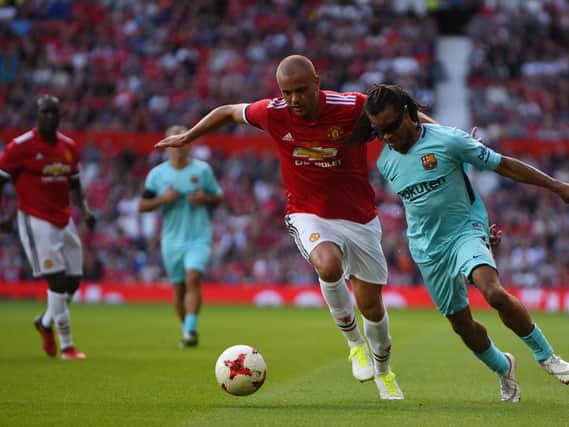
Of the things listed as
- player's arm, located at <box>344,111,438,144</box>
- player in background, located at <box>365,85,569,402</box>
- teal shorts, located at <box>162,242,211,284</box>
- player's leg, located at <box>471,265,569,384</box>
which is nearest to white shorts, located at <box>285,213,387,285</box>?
player in background, located at <box>365,85,569,402</box>

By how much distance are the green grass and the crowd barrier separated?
235 inches

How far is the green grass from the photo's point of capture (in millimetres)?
7117

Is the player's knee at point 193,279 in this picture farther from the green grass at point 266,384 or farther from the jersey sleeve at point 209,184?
the jersey sleeve at point 209,184

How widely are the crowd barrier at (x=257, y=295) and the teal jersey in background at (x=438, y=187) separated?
1504 cm

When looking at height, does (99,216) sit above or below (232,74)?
below

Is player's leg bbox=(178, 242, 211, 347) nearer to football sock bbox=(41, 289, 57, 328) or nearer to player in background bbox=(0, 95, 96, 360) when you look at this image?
player in background bbox=(0, 95, 96, 360)

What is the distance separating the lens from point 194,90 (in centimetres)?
2847

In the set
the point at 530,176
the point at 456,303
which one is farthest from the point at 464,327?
the point at 530,176

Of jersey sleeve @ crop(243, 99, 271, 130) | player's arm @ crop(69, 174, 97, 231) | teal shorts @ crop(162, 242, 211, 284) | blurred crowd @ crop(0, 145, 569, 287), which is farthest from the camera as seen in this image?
blurred crowd @ crop(0, 145, 569, 287)

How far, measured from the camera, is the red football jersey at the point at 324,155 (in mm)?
8062

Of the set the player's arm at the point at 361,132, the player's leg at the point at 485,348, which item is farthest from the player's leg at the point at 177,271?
the player's leg at the point at 485,348

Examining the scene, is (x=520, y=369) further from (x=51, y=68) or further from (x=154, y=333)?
(x=51, y=68)

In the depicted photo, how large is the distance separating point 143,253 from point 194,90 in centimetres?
540

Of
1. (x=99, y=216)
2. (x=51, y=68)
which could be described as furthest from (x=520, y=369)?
(x=51, y=68)
